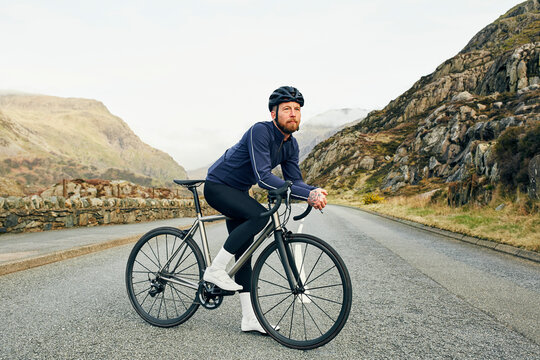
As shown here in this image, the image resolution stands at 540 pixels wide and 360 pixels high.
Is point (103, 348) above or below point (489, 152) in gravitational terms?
below

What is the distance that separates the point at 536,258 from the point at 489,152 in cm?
1051

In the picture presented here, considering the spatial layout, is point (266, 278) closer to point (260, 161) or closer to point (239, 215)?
point (239, 215)

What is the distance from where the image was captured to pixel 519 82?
49.0m

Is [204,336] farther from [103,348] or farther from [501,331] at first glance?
[501,331]

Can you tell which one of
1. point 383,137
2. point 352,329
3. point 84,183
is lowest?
point 352,329

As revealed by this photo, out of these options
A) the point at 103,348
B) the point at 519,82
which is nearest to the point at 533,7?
the point at 519,82

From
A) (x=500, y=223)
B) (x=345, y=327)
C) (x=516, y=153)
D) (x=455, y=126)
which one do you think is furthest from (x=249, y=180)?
(x=455, y=126)

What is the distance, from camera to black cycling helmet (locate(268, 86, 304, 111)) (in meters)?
2.99

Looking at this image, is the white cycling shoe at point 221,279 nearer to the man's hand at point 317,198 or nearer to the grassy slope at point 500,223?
the man's hand at point 317,198

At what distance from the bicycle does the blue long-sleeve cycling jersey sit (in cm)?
16

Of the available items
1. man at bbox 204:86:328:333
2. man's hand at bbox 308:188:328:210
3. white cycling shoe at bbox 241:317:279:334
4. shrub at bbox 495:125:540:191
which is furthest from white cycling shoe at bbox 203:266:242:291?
shrub at bbox 495:125:540:191

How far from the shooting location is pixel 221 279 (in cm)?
298

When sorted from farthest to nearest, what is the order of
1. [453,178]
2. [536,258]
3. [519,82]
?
[519,82]
[453,178]
[536,258]

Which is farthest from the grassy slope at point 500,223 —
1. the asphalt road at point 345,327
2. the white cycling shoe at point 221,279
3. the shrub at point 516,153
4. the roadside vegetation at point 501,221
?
the white cycling shoe at point 221,279
